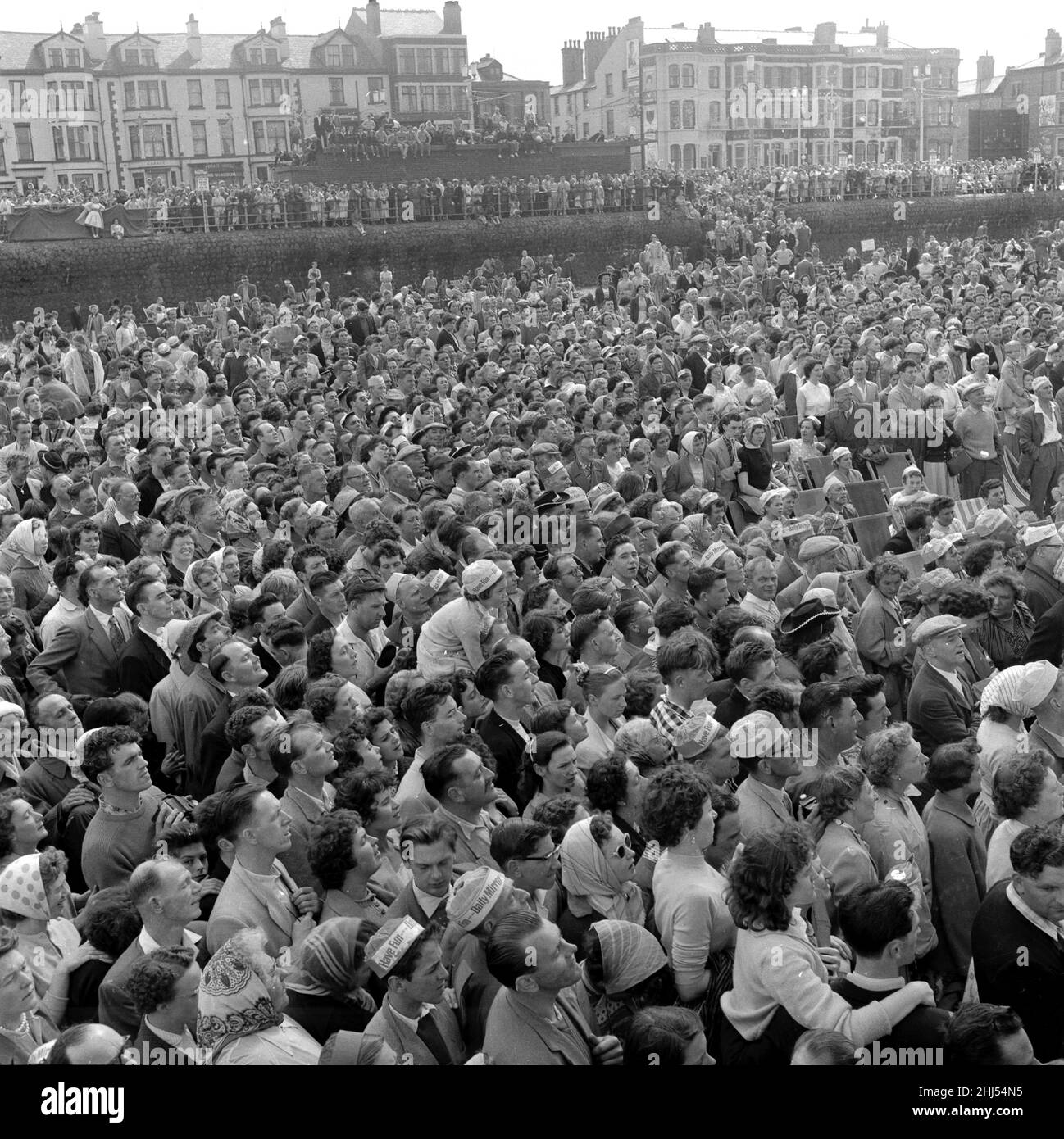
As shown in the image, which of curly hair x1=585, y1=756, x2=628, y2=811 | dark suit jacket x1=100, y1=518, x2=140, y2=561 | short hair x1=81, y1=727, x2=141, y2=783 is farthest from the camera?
dark suit jacket x1=100, y1=518, x2=140, y2=561

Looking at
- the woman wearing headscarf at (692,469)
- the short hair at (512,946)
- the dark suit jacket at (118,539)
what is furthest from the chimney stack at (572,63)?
the short hair at (512,946)

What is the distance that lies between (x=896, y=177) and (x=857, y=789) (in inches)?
1518

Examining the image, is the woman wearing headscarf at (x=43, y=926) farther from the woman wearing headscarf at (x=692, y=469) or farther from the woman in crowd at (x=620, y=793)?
the woman wearing headscarf at (x=692, y=469)

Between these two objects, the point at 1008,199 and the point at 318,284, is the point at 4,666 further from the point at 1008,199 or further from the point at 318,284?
the point at 1008,199

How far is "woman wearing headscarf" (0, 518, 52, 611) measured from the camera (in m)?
7.96

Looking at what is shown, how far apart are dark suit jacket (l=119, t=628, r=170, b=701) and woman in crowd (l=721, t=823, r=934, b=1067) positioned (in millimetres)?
3605

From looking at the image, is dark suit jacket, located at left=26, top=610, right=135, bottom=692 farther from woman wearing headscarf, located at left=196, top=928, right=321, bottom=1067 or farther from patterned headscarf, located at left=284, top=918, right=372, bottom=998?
woman wearing headscarf, located at left=196, top=928, right=321, bottom=1067

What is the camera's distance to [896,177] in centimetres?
3984

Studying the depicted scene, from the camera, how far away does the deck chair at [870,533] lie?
30.6 feet

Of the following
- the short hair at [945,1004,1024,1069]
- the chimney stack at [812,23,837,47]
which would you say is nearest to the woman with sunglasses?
the short hair at [945,1004,1024,1069]

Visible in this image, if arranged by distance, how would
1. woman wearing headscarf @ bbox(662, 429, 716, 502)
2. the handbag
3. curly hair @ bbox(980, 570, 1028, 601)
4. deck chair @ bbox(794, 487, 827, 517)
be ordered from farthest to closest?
the handbag < woman wearing headscarf @ bbox(662, 429, 716, 502) < deck chair @ bbox(794, 487, 827, 517) < curly hair @ bbox(980, 570, 1028, 601)

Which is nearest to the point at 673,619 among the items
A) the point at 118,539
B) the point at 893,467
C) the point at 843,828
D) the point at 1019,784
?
the point at 843,828

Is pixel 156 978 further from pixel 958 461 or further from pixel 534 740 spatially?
pixel 958 461
